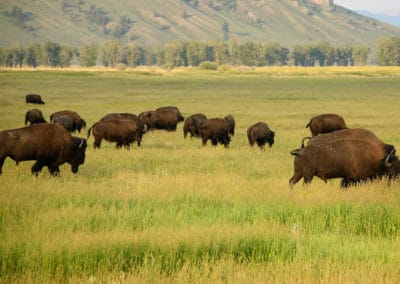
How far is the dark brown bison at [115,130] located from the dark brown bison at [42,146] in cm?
651

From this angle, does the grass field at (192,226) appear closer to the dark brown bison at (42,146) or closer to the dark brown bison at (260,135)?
the dark brown bison at (42,146)

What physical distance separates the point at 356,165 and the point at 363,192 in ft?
3.14

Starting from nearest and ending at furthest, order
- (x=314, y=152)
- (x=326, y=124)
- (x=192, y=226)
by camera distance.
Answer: (x=192, y=226) < (x=314, y=152) < (x=326, y=124)

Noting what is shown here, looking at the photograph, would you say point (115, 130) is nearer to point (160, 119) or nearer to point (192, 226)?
point (160, 119)

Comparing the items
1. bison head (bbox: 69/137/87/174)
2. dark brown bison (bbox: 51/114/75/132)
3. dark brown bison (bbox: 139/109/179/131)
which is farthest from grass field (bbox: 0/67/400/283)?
dark brown bison (bbox: 139/109/179/131)

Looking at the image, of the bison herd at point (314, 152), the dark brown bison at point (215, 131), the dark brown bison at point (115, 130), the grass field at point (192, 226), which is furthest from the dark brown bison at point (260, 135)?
the bison herd at point (314, 152)

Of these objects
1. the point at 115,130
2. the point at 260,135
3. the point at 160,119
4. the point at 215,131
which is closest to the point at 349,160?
the point at 260,135

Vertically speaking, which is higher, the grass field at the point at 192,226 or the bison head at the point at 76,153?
the bison head at the point at 76,153

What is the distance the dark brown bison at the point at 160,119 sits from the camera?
32.0 m

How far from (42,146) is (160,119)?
17253 mm

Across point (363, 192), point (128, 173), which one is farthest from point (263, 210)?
point (128, 173)

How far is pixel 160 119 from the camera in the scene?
32.1 meters

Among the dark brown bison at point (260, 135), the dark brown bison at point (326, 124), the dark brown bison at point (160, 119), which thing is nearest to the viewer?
the dark brown bison at point (260, 135)

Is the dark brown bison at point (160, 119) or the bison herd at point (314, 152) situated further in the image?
the dark brown bison at point (160, 119)
